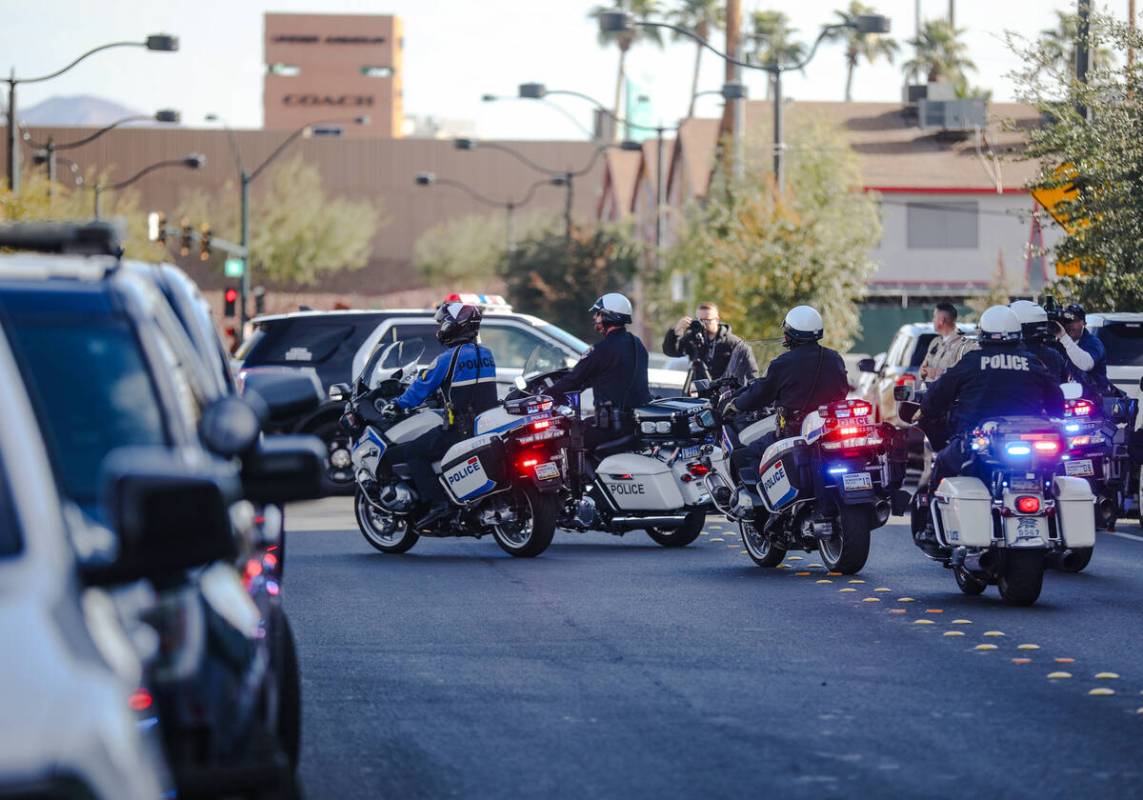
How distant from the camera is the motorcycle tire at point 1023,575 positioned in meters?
11.9

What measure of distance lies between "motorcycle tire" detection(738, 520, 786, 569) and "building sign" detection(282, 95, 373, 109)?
151 meters

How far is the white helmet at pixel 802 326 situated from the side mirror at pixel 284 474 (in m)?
8.81

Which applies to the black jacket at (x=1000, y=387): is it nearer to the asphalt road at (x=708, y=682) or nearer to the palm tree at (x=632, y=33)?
the asphalt road at (x=708, y=682)

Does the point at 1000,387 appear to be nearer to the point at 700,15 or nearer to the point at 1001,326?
the point at 1001,326

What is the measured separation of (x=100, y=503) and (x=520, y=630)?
6.02 metres

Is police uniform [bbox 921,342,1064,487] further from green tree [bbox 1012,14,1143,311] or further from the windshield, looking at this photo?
green tree [bbox 1012,14,1143,311]

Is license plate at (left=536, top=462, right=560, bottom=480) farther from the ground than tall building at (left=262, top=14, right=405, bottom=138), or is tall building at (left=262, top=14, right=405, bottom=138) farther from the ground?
tall building at (left=262, top=14, right=405, bottom=138)

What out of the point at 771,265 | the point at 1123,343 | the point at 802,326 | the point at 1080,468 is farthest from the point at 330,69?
the point at 802,326

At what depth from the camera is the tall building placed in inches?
6407

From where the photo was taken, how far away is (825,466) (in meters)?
13.4

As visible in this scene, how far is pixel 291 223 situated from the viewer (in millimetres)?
112625

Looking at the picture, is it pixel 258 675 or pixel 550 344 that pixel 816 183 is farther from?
pixel 258 675

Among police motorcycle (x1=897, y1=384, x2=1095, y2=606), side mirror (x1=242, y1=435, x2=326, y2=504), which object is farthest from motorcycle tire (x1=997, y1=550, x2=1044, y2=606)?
side mirror (x1=242, y1=435, x2=326, y2=504)

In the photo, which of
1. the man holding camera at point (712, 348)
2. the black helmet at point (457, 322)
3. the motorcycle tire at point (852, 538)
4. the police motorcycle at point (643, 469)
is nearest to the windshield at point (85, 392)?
the motorcycle tire at point (852, 538)
